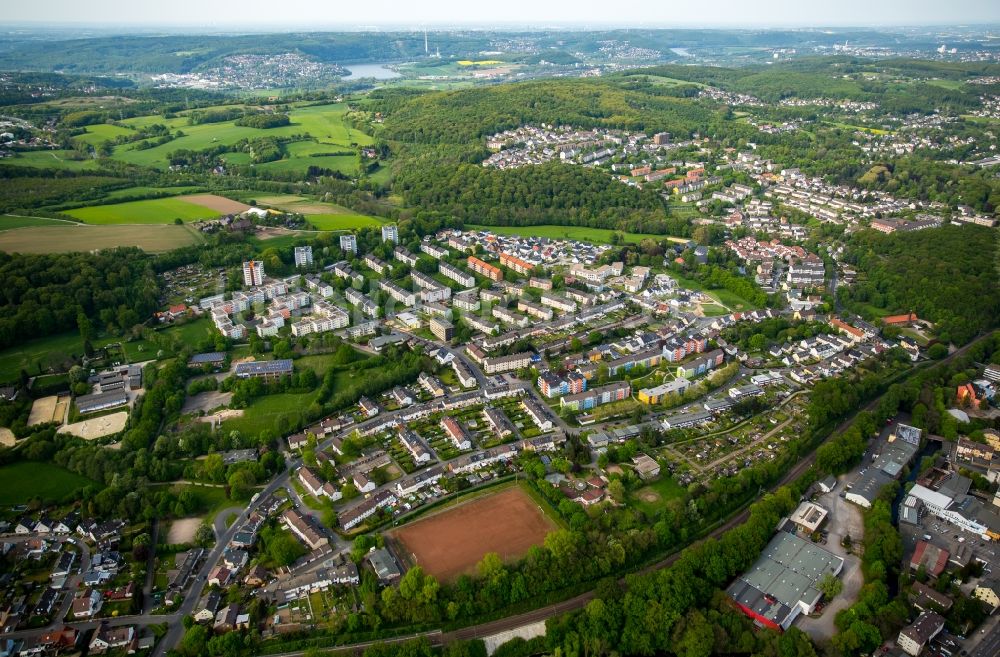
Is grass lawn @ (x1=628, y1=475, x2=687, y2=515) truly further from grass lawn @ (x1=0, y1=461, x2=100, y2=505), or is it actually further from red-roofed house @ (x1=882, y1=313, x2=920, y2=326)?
red-roofed house @ (x1=882, y1=313, x2=920, y2=326)

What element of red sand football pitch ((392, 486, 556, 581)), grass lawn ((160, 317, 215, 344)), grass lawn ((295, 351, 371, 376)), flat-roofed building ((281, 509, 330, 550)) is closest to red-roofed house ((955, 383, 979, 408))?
red sand football pitch ((392, 486, 556, 581))

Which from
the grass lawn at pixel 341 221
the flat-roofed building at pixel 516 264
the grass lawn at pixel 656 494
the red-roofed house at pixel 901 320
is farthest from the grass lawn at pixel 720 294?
the grass lawn at pixel 341 221

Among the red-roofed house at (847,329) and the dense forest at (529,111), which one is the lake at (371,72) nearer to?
the dense forest at (529,111)

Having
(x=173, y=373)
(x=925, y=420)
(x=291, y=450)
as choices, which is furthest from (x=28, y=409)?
(x=925, y=420)

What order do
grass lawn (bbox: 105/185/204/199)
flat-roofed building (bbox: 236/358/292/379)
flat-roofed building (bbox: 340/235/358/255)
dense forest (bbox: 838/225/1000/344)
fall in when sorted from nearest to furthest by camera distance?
1. flat-roofed building (bbox: 236/358/292/379)
2. dense forest (bbox: 838/225/1000/344)
3. flat-roofed building (bbox: 340/235/358/255)
4. grass lawn (bbox: 105/185/204/199)

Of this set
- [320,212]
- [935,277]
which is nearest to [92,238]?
[320,212]
